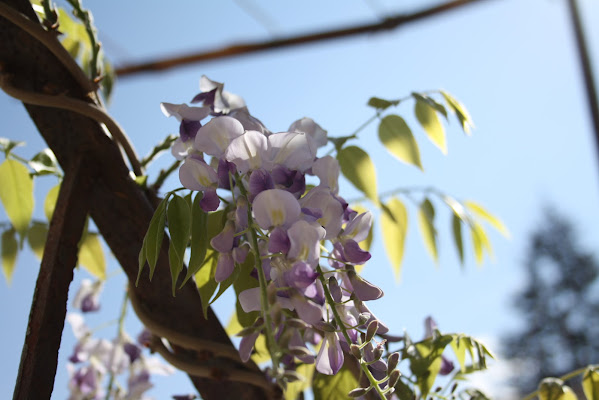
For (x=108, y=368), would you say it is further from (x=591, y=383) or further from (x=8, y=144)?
(x=591, y=383)

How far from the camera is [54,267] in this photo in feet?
1.19

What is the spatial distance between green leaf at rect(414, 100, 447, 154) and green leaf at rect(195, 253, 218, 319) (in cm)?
25

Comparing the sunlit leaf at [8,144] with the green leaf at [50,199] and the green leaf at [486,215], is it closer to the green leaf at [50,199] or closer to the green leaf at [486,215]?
the green leaf at [50,199]

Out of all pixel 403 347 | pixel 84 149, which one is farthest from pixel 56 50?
pixel 403 347

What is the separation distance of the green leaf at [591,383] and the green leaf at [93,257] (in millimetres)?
449

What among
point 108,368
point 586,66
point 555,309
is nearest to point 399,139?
point 108,368

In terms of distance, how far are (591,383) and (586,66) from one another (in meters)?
0.87

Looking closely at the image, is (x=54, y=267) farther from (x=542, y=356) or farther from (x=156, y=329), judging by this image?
(x=542, y=356)

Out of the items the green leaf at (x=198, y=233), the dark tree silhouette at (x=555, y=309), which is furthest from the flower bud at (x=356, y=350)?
the dark tree silhouette at (x=555, y=309)

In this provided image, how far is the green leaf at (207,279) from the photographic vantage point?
14.8 inches

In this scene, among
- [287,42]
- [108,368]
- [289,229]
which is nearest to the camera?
[289,229]

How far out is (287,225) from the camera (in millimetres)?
291

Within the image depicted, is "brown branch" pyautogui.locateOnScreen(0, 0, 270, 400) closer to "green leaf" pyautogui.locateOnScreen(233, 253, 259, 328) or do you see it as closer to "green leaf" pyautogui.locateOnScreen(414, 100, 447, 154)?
"green leaf" pyautogui.locateOnScreen(233, 253, 259, 328)

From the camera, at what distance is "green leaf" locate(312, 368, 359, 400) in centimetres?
42
